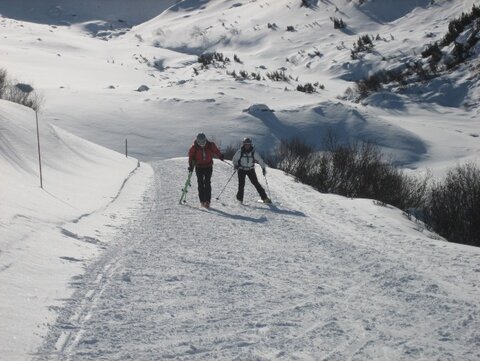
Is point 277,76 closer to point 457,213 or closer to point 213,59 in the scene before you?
point 213,59

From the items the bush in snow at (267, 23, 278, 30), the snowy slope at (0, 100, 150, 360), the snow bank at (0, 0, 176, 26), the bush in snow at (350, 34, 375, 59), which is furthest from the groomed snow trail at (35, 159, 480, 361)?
the snow bank at (0, 0, 176, 26)

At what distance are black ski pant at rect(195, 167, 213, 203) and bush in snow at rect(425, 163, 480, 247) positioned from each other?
5.67 metres

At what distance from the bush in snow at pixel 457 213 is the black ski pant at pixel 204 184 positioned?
5666mm

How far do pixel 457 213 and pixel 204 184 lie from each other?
21.0 ft

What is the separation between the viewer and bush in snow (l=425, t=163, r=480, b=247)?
13477mm

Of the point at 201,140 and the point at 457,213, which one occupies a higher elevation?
the point at 201,140

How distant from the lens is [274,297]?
6.31 metres

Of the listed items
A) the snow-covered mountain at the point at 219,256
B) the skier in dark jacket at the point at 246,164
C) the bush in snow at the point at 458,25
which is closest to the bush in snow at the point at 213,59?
the snow-covered mountain at the point at 219,256

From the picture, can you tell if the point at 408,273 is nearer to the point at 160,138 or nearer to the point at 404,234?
the point at 404,234

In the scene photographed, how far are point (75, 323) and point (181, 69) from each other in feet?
191

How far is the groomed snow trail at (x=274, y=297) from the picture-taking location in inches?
195

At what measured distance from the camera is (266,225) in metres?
11.0

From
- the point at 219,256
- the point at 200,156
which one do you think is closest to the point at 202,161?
the point at 200,156

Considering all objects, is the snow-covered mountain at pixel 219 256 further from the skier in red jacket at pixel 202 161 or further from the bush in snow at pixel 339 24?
the bush in snow at pixel 339 24
